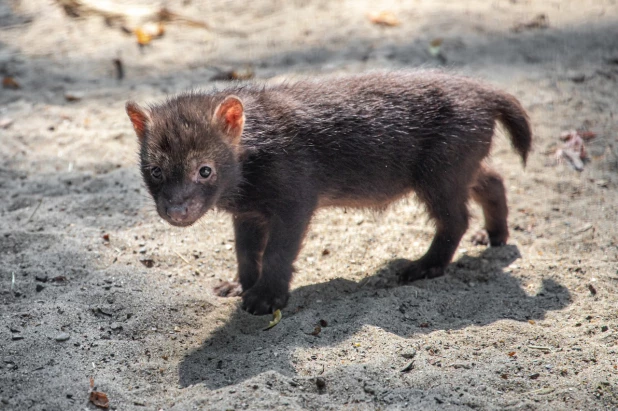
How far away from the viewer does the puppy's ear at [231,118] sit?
4727 mm

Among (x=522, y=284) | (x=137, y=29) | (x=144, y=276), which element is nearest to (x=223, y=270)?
(x=144, y=276)

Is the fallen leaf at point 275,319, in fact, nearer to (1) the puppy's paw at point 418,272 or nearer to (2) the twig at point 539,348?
(1) the puppy's paw at point 418,272

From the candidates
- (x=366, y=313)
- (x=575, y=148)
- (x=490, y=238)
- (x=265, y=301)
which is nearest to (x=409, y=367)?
(x=366, y=313)

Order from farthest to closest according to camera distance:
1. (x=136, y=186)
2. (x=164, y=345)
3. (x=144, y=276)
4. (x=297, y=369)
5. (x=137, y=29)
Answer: (x=137, y=29), (x=136, y=186), (x=144, y=276), (x=164, y=345), (x=297, y=369)

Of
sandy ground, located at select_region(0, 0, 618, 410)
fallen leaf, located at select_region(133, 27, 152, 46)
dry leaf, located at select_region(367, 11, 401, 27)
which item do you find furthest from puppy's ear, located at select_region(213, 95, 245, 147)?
dry leaf, located at select_region(367, 11, 401, 27)

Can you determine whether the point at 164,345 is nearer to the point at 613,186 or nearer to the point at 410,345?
the point at 410,345

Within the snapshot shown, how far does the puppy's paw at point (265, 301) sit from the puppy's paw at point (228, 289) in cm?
29

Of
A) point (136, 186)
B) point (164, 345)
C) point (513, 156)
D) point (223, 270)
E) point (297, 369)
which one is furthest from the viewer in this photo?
point (513, 156)

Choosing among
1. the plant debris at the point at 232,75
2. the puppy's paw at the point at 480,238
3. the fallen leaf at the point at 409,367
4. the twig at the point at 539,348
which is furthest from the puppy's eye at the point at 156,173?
the plant debris at the point at 232,75

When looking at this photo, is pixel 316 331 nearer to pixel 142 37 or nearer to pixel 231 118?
pixel 231 118

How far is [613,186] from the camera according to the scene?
6355mm

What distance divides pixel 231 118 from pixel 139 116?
63cm

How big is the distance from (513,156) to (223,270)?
3.13 meters

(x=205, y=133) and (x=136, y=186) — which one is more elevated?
(x=205, y=133)
